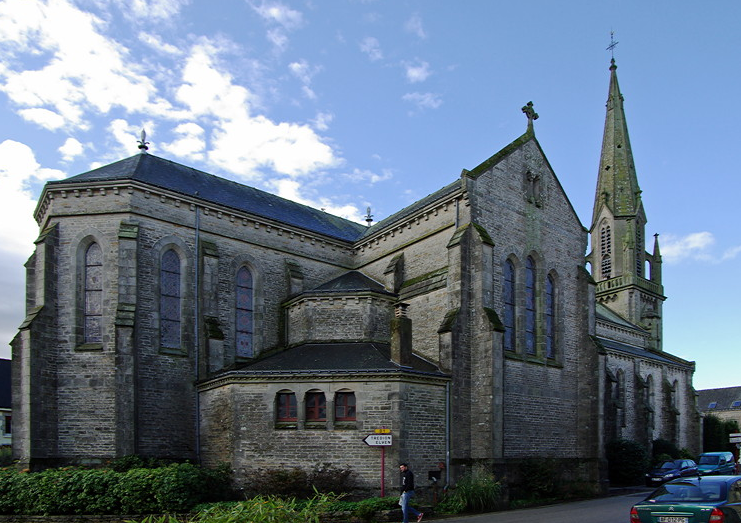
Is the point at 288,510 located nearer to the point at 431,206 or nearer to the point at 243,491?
the point at 243,491

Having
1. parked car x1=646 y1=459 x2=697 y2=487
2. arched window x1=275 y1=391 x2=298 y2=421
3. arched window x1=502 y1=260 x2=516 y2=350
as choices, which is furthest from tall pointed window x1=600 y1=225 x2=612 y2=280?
arched window x1=275 y1=391 x2=298 y2=421

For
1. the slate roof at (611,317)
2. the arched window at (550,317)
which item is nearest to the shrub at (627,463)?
the arched window at (550,317)

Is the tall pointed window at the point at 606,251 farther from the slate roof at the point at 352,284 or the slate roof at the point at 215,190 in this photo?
the slate roof at the point at 352,284

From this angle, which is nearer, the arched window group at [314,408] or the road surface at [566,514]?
the road surface at [566,514]

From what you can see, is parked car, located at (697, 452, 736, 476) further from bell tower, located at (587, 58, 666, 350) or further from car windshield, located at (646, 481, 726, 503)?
bell tower, located at (587, 58, 666, 350)

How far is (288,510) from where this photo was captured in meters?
7.09

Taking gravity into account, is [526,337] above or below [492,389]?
above

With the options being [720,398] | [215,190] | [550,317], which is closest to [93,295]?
[215,190]

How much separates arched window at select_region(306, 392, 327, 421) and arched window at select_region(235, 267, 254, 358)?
6924 mm

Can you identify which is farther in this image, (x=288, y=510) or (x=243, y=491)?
(x=243, y=491)

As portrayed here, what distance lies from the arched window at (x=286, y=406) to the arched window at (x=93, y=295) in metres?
7.93

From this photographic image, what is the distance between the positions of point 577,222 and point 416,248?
8.73 m

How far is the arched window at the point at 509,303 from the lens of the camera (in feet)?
86.6

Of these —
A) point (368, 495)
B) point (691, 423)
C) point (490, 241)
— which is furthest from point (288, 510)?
point (691, 423)
